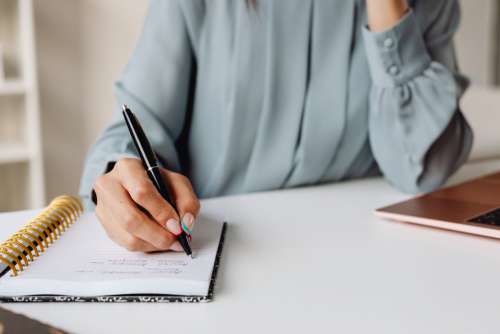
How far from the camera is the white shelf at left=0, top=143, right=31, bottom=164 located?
2.07 meters

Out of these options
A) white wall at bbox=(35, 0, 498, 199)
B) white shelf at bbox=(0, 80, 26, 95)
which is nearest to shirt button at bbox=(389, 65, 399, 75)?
white shelf at bbox=(0, 80, 26, 95)

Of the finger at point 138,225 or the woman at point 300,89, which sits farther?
the woman at point 300,89

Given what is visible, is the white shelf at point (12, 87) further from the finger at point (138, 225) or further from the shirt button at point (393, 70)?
the finger at point (138, 225)

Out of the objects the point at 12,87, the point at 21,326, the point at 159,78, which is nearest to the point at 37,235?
the point at 21,326

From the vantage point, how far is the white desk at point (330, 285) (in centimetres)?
46

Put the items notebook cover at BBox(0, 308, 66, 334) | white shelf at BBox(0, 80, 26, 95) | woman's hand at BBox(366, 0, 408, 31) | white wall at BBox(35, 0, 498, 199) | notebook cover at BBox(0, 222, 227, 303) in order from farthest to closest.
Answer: white wall at BBox(35, 0, 498, 199)
white shelf at BBox(0, 80, 26, 95)
woman's hand at BBox(366, 0, 408, 31)
notebook cover at BBox(0, 222, 227, 303)
notebook cover at BBox(0, 308, 66, 334)

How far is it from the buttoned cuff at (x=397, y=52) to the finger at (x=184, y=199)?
0.43 metres

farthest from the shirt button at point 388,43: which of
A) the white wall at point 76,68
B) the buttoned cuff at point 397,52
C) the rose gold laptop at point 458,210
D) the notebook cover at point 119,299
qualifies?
the white wall at point 76,68

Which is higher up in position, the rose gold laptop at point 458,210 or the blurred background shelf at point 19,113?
the rose gold laptop at point 458,210

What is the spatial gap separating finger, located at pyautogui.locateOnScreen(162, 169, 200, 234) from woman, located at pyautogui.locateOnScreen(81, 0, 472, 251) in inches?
11.1

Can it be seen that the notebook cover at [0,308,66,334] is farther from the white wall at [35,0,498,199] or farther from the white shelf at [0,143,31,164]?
the white wall at [35,0,498,199]

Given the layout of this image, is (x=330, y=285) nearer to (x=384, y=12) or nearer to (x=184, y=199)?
(x=184, y=199)

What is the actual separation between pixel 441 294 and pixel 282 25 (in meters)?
0.58

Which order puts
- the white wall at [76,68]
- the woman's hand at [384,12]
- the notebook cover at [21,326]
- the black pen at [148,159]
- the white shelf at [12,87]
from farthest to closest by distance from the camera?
the white wall at [76,68], the white shelf at [12,87], the woman's hand at [384,12], the black pen at [148,159], the notebook cover at [21,326]
